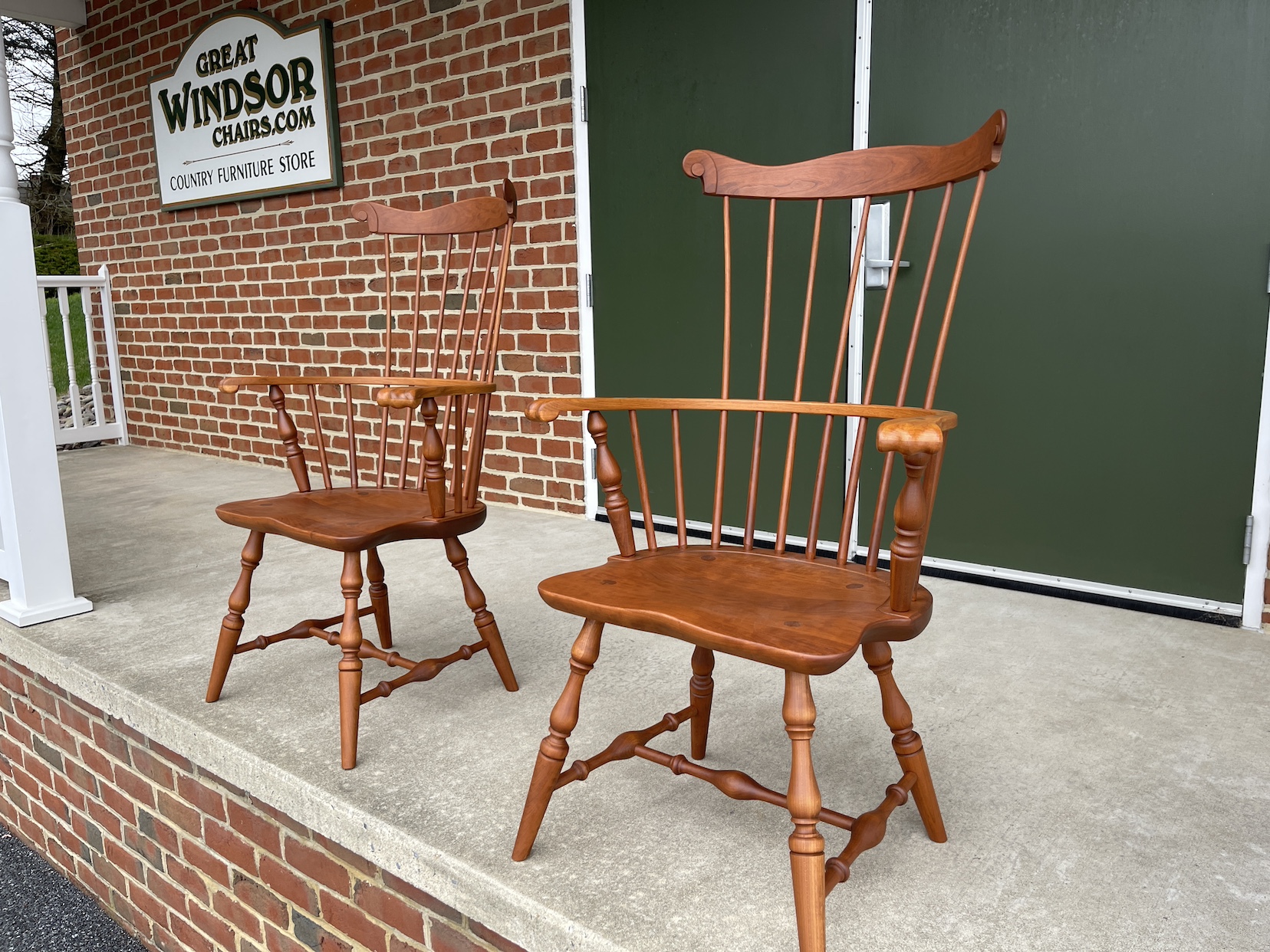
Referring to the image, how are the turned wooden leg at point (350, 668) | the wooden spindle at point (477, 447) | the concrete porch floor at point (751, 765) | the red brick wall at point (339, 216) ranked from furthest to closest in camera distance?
the red brick wall at point (339, 216) < the wooden spindle at point (477, 447) < the turned wooden leg at point (350, 668) < the concrete porch floor at point (751, 765)

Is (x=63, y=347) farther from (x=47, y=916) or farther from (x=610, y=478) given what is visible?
(x=610, y=478)

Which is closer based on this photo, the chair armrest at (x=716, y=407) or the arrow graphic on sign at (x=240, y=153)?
the chair armrest at (x=716, y=407)

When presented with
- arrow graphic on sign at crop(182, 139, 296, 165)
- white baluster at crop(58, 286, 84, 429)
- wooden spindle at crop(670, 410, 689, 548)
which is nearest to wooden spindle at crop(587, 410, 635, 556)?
wooden spindle at crop(670, 410, 689, 548)

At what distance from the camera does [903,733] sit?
136 cm

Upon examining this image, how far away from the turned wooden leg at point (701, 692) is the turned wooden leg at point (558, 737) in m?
0.31

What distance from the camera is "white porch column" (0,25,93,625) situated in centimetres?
228

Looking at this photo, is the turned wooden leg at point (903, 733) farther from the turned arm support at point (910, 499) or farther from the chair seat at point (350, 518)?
the chair seat at point (350, 518)

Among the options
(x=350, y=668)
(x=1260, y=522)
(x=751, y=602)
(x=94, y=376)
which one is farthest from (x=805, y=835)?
(x=94, y=376)

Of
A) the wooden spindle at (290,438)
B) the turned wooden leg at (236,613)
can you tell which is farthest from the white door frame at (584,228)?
the turned wooden leg at (236,613)

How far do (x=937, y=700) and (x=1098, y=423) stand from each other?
3.07 ft

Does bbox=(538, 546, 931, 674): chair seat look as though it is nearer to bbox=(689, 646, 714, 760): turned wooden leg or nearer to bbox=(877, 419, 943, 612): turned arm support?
bbox=(877, 419, 943, 612): turned arm support

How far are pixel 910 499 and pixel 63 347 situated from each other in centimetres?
865

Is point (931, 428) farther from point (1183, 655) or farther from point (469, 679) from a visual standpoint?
point (1183, 655)

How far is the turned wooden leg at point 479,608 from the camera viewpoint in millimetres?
1860
